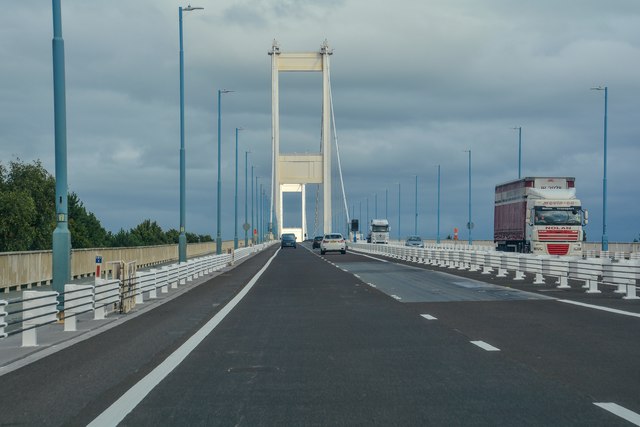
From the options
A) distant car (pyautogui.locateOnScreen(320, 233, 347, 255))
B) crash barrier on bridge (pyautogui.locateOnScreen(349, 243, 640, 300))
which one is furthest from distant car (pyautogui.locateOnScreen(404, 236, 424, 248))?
crash barrier on bridge (pyautogui.locateOnScreen(349, 243, 640, 300))

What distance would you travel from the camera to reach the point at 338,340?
1443 cm

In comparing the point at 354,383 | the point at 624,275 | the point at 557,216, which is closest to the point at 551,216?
the point at 557,216

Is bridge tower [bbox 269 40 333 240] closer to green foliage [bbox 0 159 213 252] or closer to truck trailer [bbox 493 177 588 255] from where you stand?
green foliage [bbox 0 159 213 252]

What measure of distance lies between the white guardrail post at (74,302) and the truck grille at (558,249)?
3521cm

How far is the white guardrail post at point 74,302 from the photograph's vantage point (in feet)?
53.8

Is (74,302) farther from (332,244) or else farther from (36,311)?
(332,244)

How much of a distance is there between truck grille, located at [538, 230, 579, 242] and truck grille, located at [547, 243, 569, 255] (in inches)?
11.4

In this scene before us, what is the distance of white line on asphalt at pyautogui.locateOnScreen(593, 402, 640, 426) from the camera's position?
7.86 m

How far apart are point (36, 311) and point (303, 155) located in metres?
112

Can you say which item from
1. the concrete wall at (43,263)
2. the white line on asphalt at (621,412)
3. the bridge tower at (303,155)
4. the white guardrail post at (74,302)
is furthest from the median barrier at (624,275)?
the bridge tower at (303,155)

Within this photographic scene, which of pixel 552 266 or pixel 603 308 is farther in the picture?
pixel 552 266

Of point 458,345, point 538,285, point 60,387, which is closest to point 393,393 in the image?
point 60,387

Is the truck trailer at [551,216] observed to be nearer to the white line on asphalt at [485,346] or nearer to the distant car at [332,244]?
the distant car at [332,244]

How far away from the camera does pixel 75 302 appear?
1730 centimetres
